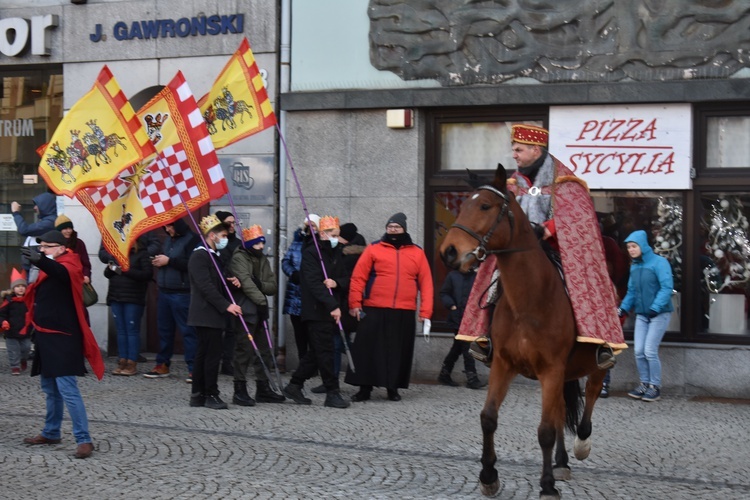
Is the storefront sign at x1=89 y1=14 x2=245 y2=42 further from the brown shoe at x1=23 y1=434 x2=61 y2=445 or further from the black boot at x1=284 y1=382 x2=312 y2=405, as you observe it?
the brown shoe at x1=23 y1=434 x2=61 y2=445

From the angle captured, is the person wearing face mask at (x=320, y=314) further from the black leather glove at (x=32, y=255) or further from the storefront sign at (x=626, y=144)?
the black leather glove at (x=32, y=255)

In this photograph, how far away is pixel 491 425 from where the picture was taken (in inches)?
298

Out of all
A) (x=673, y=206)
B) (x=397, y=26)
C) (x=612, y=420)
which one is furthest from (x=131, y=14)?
(x=612, y=420)

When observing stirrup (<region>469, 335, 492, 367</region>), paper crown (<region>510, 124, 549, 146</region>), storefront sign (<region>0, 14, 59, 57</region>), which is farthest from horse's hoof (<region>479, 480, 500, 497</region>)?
storefront sign (<region>0, 14, 59, 57</region>)

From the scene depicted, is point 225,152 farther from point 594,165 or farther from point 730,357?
point 730,357

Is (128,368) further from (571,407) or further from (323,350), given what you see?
(571,407)

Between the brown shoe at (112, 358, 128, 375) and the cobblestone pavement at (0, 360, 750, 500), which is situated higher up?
the brown shoe at (112, 358, 128, 375)

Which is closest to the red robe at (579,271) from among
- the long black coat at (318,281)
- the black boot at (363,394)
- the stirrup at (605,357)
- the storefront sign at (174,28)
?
the stirrup at (605,357)

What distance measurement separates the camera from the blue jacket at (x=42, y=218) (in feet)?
49.8

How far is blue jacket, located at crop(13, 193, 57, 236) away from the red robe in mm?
8703

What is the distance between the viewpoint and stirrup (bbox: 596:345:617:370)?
794 cm

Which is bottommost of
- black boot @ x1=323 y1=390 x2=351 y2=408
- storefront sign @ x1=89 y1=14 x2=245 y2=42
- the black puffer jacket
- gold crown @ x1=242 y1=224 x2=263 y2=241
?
black boot @ x1=323 y1=390 x2=351 y2=408

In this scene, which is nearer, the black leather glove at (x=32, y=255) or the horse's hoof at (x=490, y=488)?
the horse's hoof at (x=490, y=488)

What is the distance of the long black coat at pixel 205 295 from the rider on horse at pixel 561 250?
3596 mm
